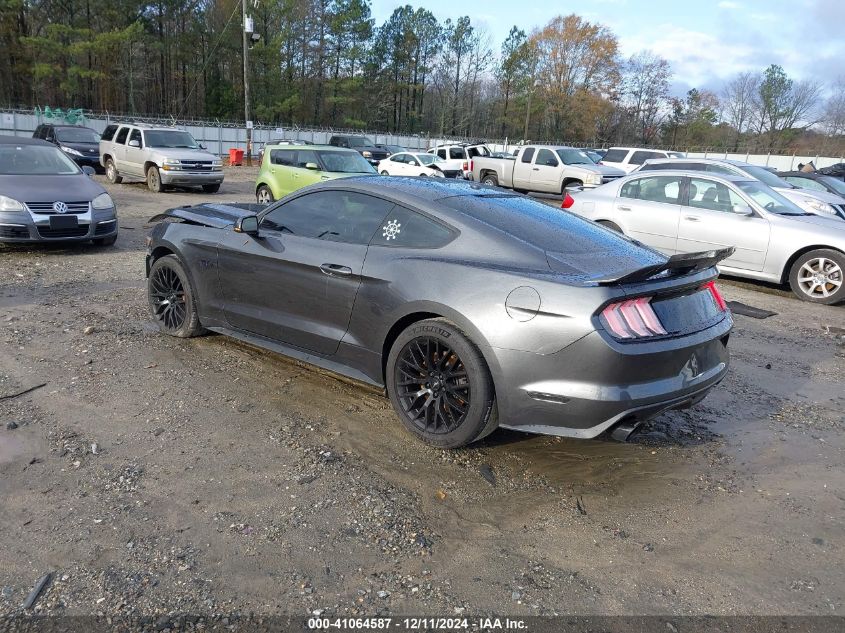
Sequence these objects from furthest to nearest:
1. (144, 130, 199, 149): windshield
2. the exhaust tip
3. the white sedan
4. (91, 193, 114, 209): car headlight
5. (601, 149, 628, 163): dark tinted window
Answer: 1. (601, 149, 628, 163): dark tinted window
2. the white sedan
3. (144, 130, 199, 149): windshield
4. (91, 193, 114, 209): car headlight
5. the exhaust tip

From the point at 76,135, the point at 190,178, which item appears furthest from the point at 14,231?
the point at 76,135

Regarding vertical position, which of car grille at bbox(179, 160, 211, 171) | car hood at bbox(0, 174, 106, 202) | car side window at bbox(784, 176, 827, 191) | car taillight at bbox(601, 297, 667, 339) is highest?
car side window at bbox(784, 176, 827, 191)

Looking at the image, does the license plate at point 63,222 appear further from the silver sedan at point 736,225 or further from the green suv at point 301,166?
the silver sedan at point 736,225

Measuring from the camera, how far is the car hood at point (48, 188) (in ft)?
27.8

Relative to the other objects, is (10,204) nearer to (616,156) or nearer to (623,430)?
(623,430)

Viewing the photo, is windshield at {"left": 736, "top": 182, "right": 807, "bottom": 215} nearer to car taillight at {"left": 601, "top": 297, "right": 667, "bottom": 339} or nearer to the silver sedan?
the silver sedan

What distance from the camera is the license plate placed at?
862 centimetres

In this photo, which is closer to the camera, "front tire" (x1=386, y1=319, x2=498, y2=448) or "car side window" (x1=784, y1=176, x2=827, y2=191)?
"front tire" (x1=386, y1=319, x2=498, y2=448)

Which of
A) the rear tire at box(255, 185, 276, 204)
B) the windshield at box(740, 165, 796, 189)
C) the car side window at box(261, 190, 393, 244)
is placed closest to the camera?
the car side window at box(261, 190, 393, 244)

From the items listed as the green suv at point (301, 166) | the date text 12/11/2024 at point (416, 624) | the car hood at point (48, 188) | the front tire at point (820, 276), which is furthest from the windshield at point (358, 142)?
the date text 12/11/2024 at point (416, 624)

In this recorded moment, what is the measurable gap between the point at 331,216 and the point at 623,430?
7.98ft

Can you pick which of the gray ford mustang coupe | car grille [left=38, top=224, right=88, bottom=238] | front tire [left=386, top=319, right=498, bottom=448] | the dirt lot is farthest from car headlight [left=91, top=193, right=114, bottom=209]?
front tire [left=386, top=319, right=498, bottom=448]

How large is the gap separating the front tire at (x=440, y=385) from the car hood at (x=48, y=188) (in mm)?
7061

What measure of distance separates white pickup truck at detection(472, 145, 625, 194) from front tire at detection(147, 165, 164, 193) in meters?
10.1
